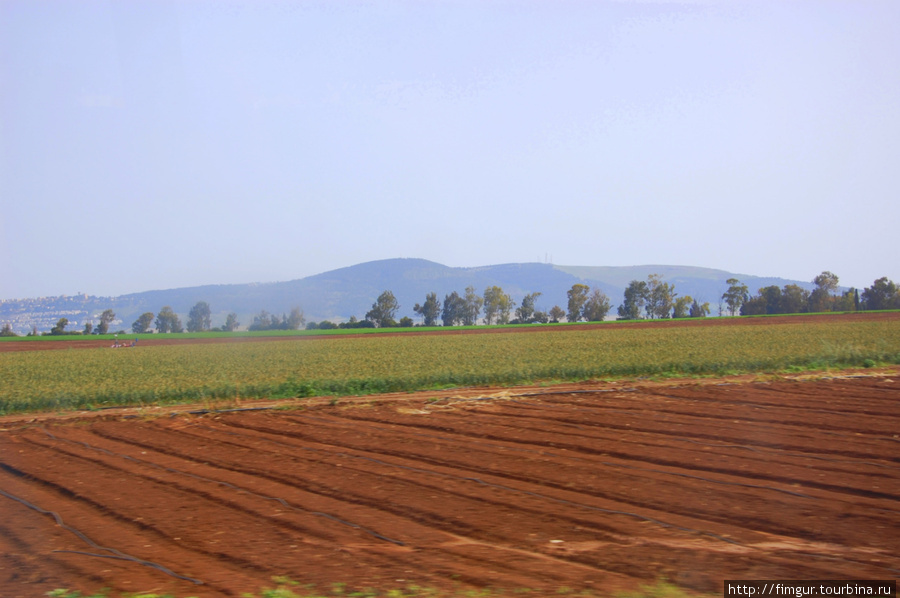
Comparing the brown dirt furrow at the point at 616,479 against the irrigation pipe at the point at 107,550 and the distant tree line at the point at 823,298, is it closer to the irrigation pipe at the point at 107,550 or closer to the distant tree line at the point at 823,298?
the irrigation pipe at the point at 107,550

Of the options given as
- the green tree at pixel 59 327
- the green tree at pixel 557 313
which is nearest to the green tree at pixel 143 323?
the green tree at pixel 59 327

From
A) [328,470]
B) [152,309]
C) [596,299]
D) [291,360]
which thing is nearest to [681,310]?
[596,299]

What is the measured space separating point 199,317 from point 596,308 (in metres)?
70.9

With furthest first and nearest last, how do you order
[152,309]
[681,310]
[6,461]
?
[681,310] → [152,309] → [6,461]

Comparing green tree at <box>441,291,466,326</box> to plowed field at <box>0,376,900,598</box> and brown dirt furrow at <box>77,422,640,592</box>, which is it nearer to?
plowed field at <box>0,376,900,598</box>

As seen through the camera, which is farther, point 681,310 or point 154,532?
point 681,310

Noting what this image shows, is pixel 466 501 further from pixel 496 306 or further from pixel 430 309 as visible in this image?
pixel 496 306

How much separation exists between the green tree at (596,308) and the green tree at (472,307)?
2071cm

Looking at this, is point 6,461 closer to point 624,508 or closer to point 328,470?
point 328,470

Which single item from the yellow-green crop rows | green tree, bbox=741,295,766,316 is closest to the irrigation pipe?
the yellow-green crop rows

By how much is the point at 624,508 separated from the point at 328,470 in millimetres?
4098

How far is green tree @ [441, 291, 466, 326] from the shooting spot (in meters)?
116

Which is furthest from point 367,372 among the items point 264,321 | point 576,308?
point 576,308

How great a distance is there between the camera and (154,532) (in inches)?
244
